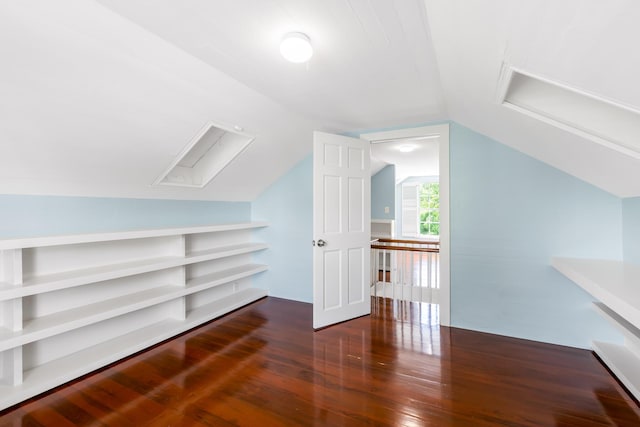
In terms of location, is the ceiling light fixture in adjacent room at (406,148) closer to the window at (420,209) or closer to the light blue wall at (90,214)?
the light blue wall at (90,214)

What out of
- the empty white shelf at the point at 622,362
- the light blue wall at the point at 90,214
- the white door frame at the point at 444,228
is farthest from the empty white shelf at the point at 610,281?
the light blue wall at the point at 90,214

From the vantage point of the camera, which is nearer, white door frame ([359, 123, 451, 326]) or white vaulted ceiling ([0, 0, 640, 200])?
white vaulted ceiling ([0, 0, 640, 200])

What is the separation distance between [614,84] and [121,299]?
3699mm

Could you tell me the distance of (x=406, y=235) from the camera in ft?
30.3

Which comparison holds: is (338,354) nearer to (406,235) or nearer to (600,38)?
(600,38)

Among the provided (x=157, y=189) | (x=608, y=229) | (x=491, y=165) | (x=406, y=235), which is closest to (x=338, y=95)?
(x=491, y=165)

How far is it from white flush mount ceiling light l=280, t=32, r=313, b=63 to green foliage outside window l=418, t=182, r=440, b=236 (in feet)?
26.5

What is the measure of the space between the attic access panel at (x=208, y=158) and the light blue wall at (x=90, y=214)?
0.32 m

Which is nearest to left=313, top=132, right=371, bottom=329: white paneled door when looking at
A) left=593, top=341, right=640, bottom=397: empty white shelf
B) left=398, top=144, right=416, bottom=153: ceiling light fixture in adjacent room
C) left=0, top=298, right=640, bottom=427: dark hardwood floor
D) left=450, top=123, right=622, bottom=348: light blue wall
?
left=0, top=298, right=640, bottom=427: dark hardwood floor

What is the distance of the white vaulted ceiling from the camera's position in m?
1.25

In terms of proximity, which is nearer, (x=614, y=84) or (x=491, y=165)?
(x=614, y=84)

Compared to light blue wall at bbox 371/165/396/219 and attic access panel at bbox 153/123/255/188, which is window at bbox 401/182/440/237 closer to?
light blue wall at bbox 371/165/396/219

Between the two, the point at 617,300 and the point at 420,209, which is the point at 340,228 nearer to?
the point at 617,300

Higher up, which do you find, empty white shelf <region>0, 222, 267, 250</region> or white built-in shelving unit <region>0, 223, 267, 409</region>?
empty white shelf <region>0, 222, 267, 250</region>
